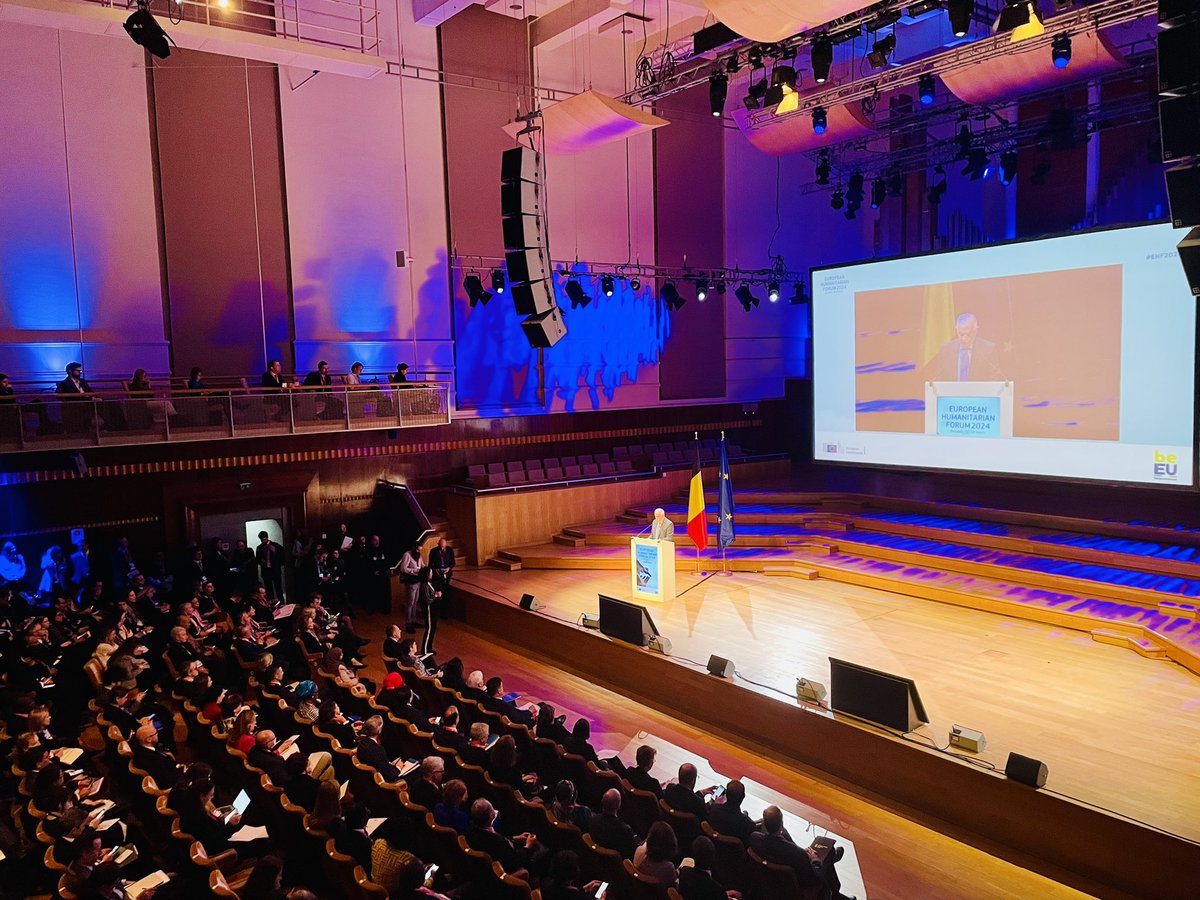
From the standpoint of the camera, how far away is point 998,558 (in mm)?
11328

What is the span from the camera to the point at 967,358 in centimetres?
1174

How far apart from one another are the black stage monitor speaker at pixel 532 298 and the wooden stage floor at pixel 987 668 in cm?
405

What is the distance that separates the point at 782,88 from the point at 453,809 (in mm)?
8523

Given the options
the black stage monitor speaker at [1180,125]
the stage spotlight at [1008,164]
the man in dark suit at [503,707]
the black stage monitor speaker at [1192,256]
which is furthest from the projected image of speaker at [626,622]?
the stage spotlight at [1008,164]

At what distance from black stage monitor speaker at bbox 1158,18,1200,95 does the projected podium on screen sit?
23.4 feet

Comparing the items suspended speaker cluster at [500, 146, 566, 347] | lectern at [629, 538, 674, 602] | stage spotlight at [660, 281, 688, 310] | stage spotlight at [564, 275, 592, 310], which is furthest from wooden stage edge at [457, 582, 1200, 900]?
stage spotlight at [660, 281, 688, 310]

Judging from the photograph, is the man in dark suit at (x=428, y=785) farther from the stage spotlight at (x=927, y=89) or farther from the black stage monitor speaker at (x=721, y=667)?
the stage spotlight at (x=927, y=89)

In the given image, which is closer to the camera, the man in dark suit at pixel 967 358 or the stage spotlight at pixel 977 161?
the man in dark suit at pixel 967 358

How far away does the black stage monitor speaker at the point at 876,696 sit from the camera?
278 inches

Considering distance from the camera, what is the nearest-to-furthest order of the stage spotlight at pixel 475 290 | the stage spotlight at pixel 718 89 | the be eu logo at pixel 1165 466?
the be eu logo at pixel 1165 466
the stage spotlight at pixel 718 89
the stage spotlight at pixel 475 290

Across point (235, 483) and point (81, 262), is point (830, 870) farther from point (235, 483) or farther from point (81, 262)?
point (81, 262)

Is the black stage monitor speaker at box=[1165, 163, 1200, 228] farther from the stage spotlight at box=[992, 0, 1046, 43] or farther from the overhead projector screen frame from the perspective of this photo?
the overhead projector screen frame

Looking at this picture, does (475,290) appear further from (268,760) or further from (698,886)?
(698,886)

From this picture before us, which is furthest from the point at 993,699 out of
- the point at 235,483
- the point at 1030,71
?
the point at 235,483
